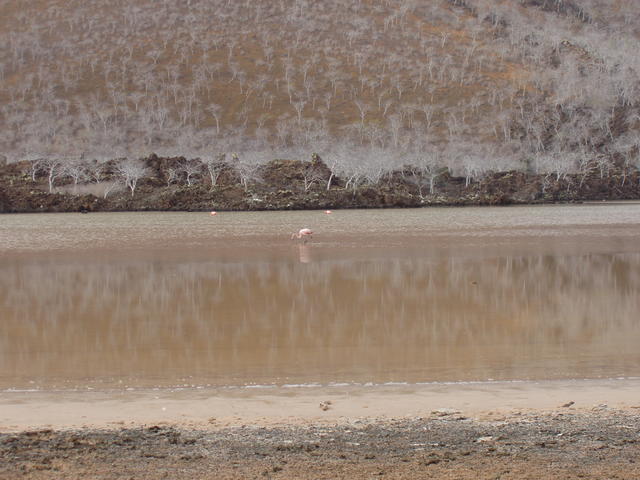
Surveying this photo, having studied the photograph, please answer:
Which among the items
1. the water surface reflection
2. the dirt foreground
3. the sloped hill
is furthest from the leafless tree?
the dirt foreground

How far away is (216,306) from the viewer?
14.6 meters

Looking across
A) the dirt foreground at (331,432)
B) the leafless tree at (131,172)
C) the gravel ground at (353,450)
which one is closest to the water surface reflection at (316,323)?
the dirt foreground at (331,432)

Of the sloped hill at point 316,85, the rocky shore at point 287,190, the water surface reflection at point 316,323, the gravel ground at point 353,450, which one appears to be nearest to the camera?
the gravel ground at point 353,450

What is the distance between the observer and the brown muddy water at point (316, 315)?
31.1 feet

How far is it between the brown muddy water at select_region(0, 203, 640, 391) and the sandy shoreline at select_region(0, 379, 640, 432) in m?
0.50

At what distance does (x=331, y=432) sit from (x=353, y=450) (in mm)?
565

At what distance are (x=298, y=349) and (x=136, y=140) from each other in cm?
9825

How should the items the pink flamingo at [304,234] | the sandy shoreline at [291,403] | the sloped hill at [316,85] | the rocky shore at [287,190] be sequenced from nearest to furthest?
1. the sandy shoreline at [291,403]
2. the pink flamingo at [304,234]
3. the rocky shore at [287,190]
4. the sloped hill at [316,85]

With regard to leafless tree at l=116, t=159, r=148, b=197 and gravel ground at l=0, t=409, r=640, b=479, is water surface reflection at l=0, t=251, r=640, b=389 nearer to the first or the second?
gravel ground at l=0, t=409, r=640, b=479

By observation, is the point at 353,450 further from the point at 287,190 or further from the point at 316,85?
the point at 316,85

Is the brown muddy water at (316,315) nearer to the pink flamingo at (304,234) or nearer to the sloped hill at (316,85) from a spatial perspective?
the pink flamingo at (304,234)

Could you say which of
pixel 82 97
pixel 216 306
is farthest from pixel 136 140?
pixel 216 306

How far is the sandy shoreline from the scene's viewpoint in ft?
23.1

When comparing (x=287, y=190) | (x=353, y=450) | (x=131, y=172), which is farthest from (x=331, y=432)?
(x=131, y=172)
